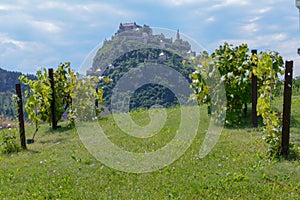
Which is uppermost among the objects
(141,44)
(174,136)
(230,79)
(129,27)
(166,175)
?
(129,27)

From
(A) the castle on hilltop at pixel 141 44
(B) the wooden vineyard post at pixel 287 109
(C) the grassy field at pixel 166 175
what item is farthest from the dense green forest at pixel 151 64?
(B) the wooden vineyard post at pixel 287 109

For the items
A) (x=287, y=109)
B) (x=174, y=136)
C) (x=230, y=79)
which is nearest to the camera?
(x=287, y=109)

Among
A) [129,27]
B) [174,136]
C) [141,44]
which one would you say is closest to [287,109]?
[174,136]

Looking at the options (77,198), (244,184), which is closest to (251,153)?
(244,184)

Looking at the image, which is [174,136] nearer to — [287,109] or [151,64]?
[151,64]

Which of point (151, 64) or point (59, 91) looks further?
point (59, 91)

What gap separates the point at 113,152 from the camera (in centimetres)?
771

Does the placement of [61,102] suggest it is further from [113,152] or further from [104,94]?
[113,152]

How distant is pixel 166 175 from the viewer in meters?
6.09

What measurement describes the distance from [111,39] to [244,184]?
5.63 metres

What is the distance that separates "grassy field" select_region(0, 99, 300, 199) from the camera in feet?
17.5

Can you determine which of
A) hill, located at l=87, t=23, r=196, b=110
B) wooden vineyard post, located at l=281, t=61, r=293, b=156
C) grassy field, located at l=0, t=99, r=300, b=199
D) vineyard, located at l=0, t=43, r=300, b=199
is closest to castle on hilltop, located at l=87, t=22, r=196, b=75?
hill, located at l=87, t=23, r=196, b=110

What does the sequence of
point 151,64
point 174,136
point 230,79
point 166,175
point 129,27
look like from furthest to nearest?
1. point 129,27
2. point 230,79
3. point 151,64
4. point 174,136
5. point 166,175

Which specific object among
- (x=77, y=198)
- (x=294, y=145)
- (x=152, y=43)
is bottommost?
(x=77, y=198)
